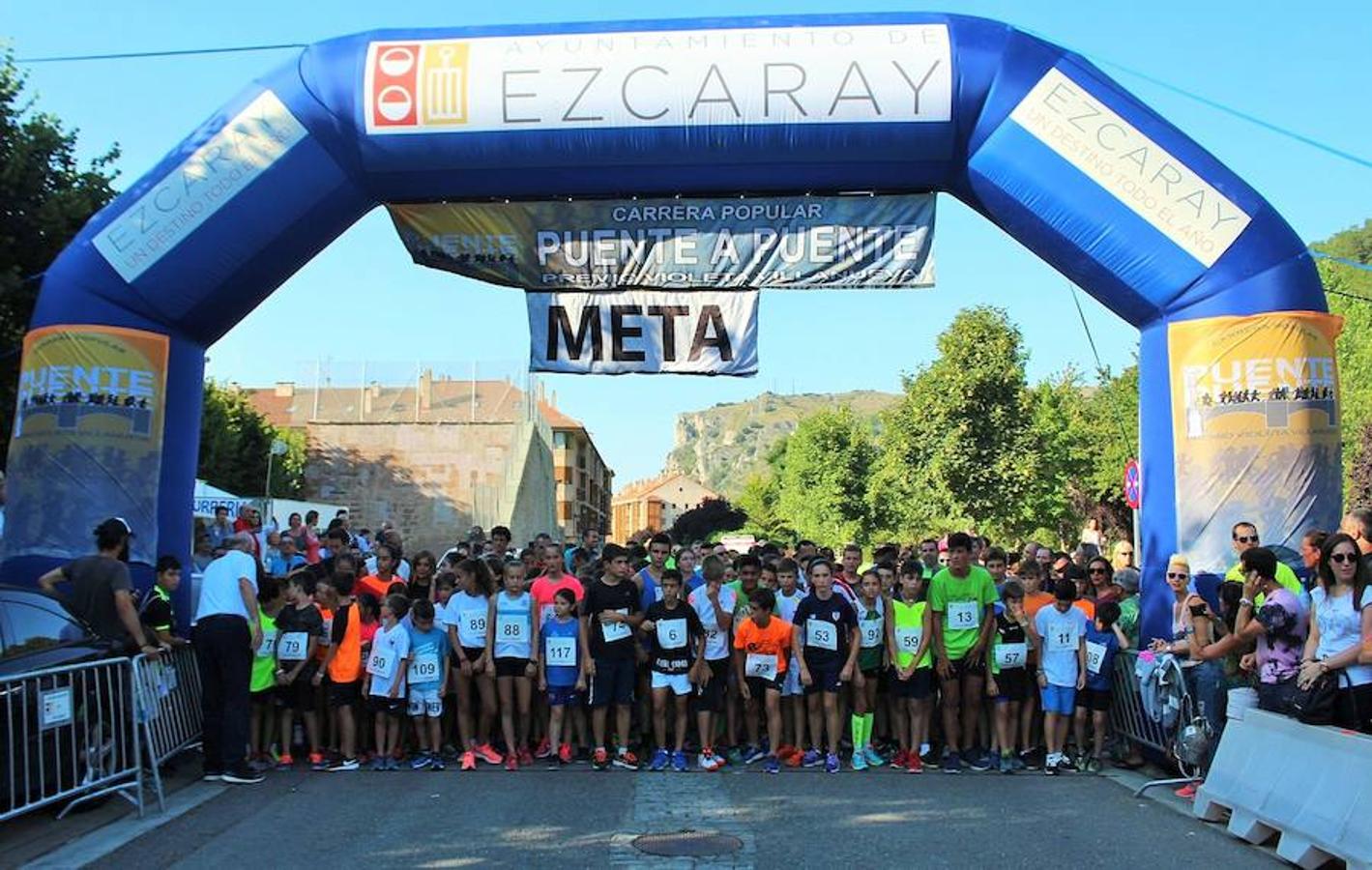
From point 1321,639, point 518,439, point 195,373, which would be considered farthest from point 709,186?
point 518,439

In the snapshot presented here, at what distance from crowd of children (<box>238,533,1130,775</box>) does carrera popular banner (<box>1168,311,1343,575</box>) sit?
1207 millimetres

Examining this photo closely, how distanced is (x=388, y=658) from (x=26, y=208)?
33.8 feet

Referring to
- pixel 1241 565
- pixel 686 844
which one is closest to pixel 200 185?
pixel 686 844

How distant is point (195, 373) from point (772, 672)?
5.84 m

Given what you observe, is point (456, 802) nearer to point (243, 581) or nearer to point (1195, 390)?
point (243, 581)

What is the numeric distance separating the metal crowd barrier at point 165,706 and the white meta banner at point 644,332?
3.94 meters

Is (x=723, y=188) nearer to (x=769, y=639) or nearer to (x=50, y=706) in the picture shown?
(x=769, y=639)

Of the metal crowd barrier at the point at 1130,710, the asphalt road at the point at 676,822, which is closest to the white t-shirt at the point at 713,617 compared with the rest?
the asphalt road at the point at 676,822

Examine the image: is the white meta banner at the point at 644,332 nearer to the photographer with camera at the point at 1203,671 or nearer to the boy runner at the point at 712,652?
the boy runner at the point at 712,652

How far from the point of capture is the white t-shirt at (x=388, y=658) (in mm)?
8789

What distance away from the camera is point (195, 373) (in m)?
10.1

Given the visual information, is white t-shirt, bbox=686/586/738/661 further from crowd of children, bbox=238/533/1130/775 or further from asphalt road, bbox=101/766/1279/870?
asphalt road, bbox=101/766/1279/870

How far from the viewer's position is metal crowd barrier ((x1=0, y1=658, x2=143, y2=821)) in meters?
6.30

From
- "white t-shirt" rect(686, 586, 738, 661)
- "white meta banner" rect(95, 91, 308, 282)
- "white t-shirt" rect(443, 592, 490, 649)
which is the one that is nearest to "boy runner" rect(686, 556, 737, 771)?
"white t-shirt" rect(686, 586, 738, 661)
